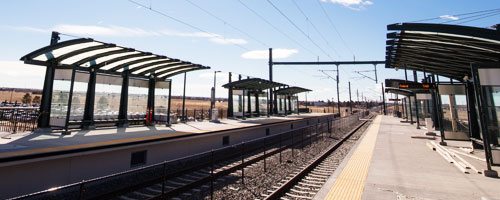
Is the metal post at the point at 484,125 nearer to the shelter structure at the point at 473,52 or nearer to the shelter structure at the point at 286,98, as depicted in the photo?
the shelter structure at the point at 473,52

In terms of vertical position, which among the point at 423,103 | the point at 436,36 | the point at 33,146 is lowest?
the point at 33,146

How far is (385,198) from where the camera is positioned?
665 cm

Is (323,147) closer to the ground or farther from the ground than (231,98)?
closer to the ground

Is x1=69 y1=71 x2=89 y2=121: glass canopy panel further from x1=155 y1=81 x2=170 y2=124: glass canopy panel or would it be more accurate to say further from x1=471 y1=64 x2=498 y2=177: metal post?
x1=471 y1=64 x2=498 y2=177: metal post

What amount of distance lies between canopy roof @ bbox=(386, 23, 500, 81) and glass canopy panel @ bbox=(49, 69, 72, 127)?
13730 mm

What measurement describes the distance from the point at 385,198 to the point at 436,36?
638 centimetres

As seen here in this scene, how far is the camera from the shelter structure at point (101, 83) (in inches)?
448

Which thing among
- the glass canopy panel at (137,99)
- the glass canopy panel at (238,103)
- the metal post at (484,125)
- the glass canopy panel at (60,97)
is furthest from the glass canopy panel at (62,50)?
the glass canopy panel at (238,103)

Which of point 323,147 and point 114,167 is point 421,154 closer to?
point 323,147

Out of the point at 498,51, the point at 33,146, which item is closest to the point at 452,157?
the point at 498,51

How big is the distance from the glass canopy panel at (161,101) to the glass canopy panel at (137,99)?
760 mm

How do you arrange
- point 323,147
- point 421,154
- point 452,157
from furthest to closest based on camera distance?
point 323,147 < point 421,154 < point 452,157

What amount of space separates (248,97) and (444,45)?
62.3ft

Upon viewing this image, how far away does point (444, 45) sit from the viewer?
34.0 ft
